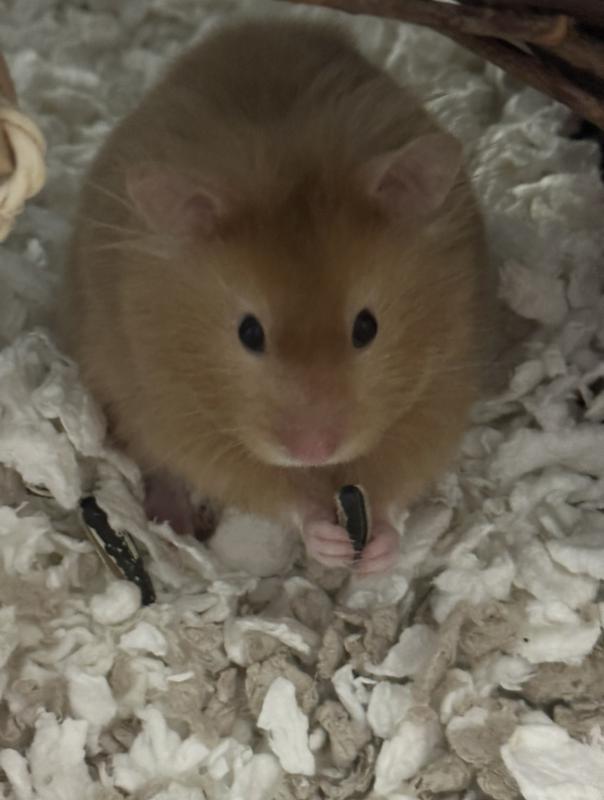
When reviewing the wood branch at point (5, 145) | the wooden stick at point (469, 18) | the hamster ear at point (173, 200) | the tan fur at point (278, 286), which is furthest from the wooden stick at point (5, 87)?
the wooden stick at point (469, 18)

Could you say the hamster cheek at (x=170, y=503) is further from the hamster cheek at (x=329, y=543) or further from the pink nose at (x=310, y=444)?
the pink nose at (x=310, y=444)

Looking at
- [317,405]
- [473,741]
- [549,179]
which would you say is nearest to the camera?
[317,405]

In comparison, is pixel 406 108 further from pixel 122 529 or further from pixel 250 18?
pixel 122 529

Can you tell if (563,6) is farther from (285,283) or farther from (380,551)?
(380,551)

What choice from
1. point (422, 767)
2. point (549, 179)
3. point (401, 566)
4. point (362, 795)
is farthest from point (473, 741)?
point (549, 179)

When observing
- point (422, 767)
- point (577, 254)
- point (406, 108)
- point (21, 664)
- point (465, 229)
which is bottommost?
point (21, 664)

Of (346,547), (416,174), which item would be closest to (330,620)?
(346,547)
